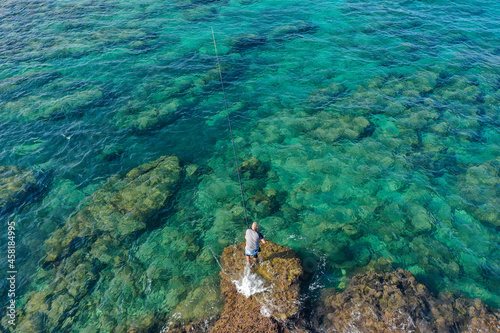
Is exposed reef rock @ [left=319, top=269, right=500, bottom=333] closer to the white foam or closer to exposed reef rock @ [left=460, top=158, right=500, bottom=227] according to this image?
the white foam

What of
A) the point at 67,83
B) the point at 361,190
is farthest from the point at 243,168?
the point at 67,83

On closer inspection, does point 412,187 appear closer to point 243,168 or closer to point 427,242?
point 427,242

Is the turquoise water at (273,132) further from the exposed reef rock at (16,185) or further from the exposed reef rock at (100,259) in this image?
the exposed reef rock at (16,185)

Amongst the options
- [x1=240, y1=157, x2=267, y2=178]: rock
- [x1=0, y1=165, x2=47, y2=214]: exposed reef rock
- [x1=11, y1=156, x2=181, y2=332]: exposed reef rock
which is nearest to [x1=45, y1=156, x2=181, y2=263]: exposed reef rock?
[x1=11, y1=156, x2=181, y2=332]: exposed reef rock

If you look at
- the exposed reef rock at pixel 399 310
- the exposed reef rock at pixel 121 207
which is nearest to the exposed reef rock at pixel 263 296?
the exposed reef rock at pixel 399 310

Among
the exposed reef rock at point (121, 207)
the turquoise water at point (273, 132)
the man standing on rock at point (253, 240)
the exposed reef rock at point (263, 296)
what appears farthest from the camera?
the exposed reef rock at point (121, 207)
